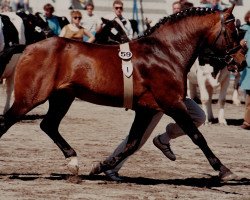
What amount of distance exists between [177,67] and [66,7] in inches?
743

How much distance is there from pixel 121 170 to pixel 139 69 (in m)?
1.69

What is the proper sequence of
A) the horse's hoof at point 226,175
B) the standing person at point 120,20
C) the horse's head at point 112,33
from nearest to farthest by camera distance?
the horse's hoof at point 226,175 < the horse's head at point 112,33 < the standing person at point 120,20

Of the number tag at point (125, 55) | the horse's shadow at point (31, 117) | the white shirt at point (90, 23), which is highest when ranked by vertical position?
the number tag at point (125, 55)

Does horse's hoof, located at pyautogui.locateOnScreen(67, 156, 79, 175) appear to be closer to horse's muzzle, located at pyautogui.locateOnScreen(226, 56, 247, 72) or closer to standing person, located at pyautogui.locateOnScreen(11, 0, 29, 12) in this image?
horse's muzzle, located at pyautogui.locateOnScreen(226, 56, 247, 72)

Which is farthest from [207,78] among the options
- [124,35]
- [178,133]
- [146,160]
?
[178,133]

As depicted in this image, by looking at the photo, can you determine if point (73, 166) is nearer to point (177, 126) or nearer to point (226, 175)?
point (177, 126)

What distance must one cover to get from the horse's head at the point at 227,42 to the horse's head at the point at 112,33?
973 cm

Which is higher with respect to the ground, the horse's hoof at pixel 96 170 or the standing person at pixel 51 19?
the horse's hoof at pixel 96 170

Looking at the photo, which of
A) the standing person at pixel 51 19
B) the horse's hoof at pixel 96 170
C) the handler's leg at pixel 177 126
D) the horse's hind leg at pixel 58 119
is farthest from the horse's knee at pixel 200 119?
the standing person at pixel 51 19

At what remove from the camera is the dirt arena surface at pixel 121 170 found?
10.3m

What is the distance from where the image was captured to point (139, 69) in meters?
10.9

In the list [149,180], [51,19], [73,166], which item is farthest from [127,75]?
[51,19]

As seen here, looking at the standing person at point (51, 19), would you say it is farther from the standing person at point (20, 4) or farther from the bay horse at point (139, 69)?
the bay horse at point (139, 69)

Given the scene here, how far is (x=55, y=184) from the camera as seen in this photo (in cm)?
1069
